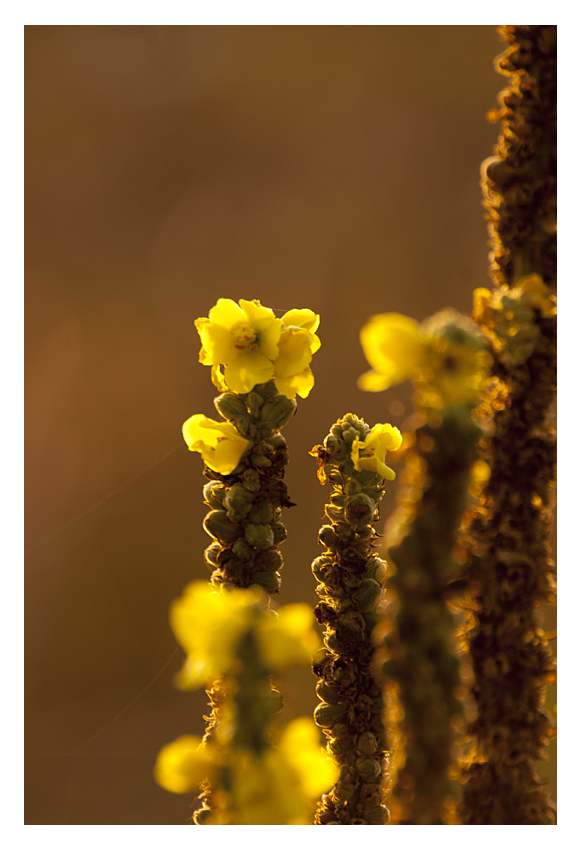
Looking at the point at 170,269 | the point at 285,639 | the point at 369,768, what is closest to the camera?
the point at 285,639

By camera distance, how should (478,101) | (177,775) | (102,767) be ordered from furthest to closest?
(478,101), (102,767), (177,775)

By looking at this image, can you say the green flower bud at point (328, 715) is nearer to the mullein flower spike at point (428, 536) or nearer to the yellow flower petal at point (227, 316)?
the mullein flower spike at point (428, 536)

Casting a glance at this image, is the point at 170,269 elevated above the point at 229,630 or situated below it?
above

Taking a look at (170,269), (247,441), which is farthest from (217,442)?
(170,269)

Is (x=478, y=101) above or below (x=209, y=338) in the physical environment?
above

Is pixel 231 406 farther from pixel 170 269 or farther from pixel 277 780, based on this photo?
pixel 170 269

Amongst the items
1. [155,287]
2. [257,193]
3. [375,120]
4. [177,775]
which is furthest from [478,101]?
[177,775]

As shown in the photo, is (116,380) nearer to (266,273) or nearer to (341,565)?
(266,273)
